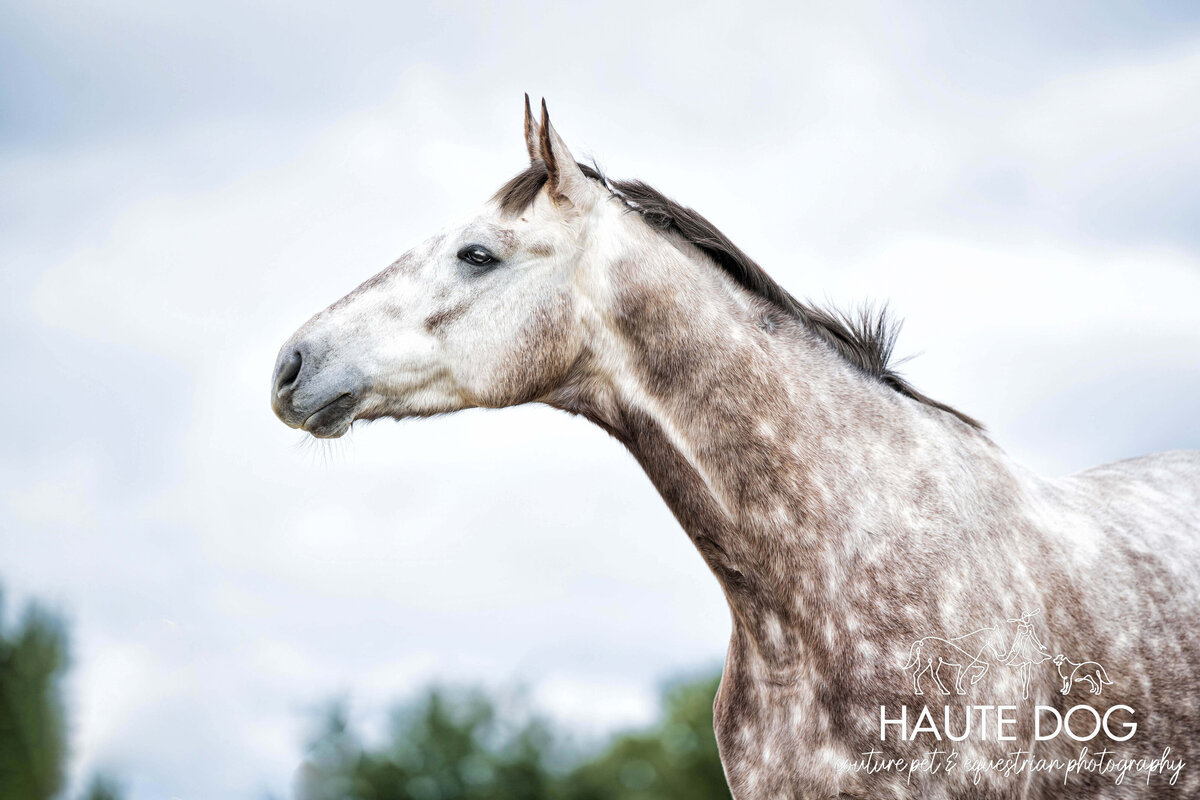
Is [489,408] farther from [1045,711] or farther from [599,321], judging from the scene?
[1045,711]

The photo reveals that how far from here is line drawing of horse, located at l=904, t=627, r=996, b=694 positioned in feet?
10.7

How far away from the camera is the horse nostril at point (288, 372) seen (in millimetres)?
3719

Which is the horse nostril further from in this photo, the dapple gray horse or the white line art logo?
the white line art logo

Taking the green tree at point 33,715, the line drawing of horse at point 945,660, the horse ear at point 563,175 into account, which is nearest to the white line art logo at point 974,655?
the line drawing of horse at point 945,660

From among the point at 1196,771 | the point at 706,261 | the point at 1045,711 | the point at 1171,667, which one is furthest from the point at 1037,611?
the point at 706,261

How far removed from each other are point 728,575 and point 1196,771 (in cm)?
224

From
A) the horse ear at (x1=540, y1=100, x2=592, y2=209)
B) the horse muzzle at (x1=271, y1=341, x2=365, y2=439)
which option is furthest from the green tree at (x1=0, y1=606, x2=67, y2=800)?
the horse ear at (x1=540, y1=100, x2=592, y2=209)

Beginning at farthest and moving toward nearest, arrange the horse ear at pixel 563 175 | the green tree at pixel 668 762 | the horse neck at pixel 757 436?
the green tree at pixel 668 762 < the horse ear at pixel 563 175 < the horse neck at pixel 757 436

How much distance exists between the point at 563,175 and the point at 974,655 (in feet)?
8.35

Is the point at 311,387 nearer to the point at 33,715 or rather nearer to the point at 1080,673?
the point at 33,715

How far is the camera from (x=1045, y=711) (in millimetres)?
3527

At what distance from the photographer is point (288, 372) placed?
3.72 meters

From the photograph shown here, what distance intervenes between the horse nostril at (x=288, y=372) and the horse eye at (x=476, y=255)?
807 mm

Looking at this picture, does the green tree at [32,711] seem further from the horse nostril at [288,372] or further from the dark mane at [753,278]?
the dark mane at [753,278]
